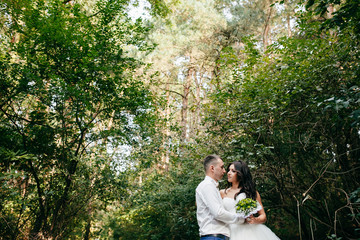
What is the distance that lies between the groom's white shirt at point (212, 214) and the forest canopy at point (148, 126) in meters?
1.35

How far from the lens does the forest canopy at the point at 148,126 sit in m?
4.38

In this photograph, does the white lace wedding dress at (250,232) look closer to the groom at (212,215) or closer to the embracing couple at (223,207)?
the embracing couple at (223,207)

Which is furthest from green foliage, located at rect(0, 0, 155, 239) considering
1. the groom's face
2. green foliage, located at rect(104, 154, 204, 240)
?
the groom's face

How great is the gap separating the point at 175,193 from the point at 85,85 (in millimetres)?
4072

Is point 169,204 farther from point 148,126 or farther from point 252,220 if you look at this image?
point 252,220

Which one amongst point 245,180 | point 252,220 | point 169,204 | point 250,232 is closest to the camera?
point 252,220

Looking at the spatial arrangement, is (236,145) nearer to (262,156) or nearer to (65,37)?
(262,156)

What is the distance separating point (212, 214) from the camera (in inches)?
101

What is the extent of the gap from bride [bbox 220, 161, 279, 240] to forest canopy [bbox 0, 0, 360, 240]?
23.9 inches

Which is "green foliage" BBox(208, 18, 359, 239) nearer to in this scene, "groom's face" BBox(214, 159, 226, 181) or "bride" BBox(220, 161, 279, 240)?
"bride" BBox(220, 161, 279, 240)

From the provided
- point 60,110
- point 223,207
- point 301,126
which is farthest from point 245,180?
point 60,110

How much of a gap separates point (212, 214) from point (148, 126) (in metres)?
4.70

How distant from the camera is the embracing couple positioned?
255cm

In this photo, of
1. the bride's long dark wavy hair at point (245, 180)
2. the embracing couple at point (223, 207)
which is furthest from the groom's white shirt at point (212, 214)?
the bride's long dark wavy hair at point (245, 180)
